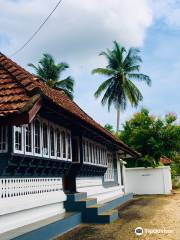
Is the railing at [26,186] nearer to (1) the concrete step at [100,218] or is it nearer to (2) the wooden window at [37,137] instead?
(2) the wooden window at [37,137]

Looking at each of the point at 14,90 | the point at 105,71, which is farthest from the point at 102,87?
the point at 14,90

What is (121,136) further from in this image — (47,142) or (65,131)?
(47,142)

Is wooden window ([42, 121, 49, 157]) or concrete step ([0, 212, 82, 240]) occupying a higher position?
wooden window ([42, 121, 49, 157])

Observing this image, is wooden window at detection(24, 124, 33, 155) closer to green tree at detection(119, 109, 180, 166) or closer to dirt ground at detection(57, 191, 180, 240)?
dirt ground at detection(57, 191, 180, 240)

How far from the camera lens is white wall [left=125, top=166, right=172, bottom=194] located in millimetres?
22184

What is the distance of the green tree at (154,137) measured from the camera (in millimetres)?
22781

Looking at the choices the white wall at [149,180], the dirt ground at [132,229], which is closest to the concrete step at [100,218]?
the dirt ground at [132,229]

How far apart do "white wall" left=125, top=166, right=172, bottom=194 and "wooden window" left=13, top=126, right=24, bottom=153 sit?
1601 centimetres

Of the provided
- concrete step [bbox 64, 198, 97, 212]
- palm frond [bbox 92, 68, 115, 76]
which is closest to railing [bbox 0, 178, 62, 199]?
concrete step [bbox 64, 198, 97, 212]

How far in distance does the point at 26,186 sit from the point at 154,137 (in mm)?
16729

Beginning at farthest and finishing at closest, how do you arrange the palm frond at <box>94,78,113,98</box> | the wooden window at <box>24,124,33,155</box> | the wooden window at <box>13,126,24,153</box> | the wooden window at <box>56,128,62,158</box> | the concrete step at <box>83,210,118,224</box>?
1. the palm frond at <box>94,78,113,98</box>
2. the concrete step at <box>83,210,118,224</box>
3. the wooden window at <box>56,128,62,158</box>
4. the wooden window at <box>24,124,33,155</box>
5. the wooden window at <box>13,126,24,153</box>

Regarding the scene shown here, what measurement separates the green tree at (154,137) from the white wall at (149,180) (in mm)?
701

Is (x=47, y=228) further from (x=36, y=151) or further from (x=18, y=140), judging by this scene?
(x=18, y=140)

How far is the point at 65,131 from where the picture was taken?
1038cm
